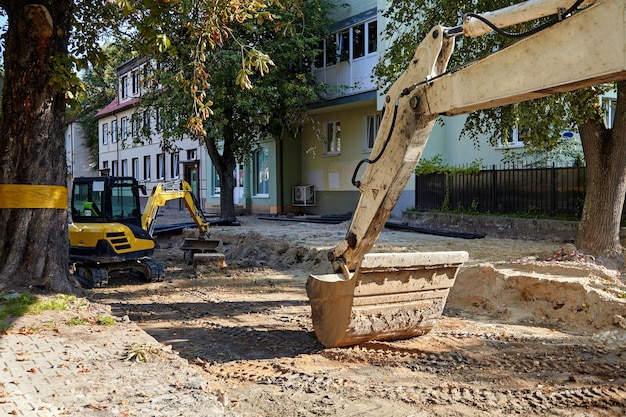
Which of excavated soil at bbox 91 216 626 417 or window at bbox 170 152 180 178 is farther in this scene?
window at bbox 170 152 180 178

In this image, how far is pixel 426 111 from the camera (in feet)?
18.3

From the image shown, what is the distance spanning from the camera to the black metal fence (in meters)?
15.7

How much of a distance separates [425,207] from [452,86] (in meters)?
14.9

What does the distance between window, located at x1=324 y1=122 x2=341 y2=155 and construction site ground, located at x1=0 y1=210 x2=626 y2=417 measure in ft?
43.8

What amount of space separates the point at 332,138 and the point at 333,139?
100 mm

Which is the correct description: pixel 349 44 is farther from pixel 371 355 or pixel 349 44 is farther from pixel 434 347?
pixel 371 355

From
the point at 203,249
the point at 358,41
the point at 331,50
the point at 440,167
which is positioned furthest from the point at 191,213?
the point at 331,50

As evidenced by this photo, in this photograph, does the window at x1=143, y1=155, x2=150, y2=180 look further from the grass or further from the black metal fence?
the grass

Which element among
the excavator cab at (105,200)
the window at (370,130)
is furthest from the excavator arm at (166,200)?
the window at (370,130)

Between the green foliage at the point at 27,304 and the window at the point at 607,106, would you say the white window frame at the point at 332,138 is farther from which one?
the green foliage at the point at 27,304

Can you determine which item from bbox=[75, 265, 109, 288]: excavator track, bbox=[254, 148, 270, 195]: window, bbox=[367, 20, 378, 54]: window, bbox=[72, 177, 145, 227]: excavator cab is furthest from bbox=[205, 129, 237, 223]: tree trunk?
bbox=[75, 265, 109, 288]: excavator track

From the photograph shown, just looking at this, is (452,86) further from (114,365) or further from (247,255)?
(247,255)

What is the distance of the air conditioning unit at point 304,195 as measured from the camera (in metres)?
25.8

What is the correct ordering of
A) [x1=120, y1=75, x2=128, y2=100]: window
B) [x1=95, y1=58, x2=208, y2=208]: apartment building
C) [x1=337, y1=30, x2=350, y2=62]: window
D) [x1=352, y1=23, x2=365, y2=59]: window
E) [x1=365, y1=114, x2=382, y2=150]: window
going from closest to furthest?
[x1=352, y1=23, x2=365, y2=59]: window
[x1=365, y1=114, x2=382, y2=150]: window
[x1=337, y1=30, x2=350, y2=62]: window
[x1=95, y1=58, x2=208, y2=208]: apartment building
[x1=120, y1=75, x2=128, y2=100]: window
